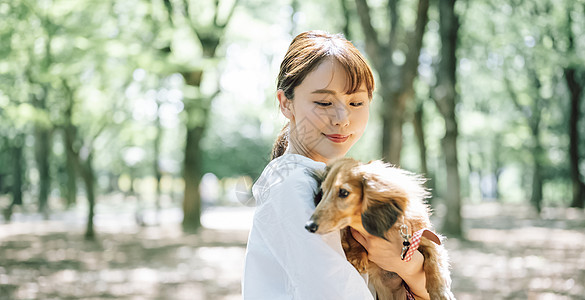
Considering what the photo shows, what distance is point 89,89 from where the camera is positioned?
44.8 feet

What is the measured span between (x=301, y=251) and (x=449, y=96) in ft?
44.8

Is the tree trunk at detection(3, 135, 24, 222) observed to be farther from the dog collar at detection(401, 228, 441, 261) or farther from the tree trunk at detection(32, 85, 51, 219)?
the dog collar at detection(401, 228, 441, 261)

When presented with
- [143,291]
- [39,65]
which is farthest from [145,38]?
[143,291]

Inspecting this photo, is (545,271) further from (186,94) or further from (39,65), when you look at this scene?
(39,65)

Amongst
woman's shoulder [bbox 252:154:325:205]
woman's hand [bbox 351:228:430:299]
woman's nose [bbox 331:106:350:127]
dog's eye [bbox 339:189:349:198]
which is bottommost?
woman's hand [bbox 351:228:430:299]

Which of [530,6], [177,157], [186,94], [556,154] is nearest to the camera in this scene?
[186,94]

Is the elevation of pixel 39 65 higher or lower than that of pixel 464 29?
lower

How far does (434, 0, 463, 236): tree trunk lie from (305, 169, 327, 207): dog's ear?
520 inches

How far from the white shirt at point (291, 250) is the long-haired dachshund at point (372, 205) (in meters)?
0.06

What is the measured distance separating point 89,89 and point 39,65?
2.81m

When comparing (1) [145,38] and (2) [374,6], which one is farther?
(2) [374,6]

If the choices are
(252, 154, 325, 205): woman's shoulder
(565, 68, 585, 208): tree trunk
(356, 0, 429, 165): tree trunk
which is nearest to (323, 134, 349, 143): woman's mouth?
(252, 154, 325, 205): woman's shoulder

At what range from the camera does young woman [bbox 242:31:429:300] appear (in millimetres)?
1354

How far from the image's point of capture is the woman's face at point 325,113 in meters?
1.69
